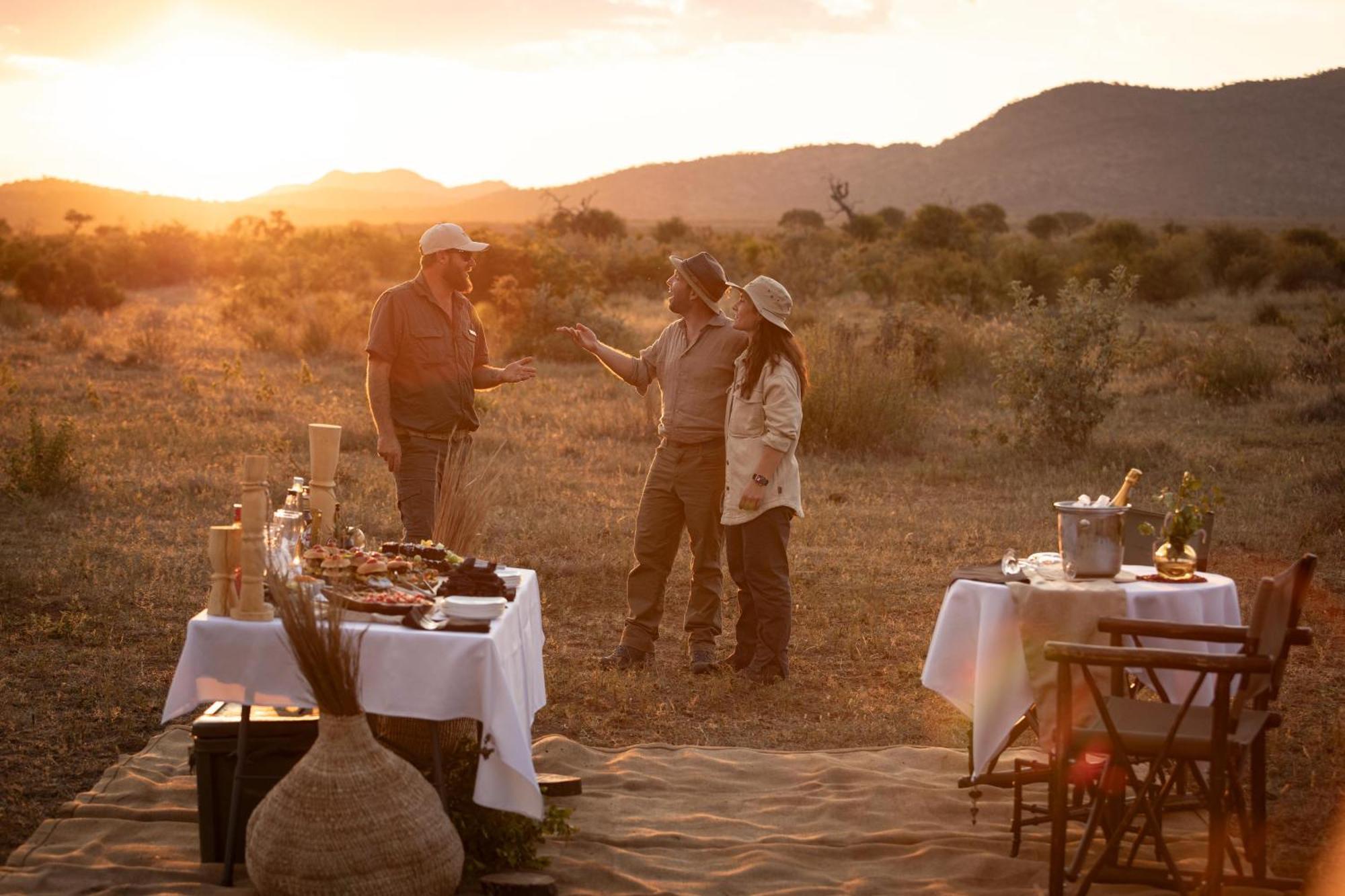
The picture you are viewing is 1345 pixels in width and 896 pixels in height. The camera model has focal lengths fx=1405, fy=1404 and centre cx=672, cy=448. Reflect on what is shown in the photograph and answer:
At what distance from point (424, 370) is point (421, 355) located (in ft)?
0.24

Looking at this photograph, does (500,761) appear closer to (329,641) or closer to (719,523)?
(329,641)

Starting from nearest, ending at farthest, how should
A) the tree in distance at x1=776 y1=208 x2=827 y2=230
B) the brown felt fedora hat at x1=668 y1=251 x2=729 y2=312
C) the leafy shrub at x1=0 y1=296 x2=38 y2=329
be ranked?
the brown felt fedora hat at x1=668 y1=251 x2=729 y2=312 < the leafy shrub at x1=0 y1=296 x2=38 y2=329 < the tree in distance at x1=776 y1=208 x2=827 y2=230

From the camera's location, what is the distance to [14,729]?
581 centimetres

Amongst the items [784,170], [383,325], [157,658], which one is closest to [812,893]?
[383,325]

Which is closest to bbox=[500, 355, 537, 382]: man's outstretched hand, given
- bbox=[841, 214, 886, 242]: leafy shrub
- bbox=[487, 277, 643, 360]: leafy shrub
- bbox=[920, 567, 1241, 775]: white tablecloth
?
bbox=[920, 567, 1241, 775]: white tablecloth

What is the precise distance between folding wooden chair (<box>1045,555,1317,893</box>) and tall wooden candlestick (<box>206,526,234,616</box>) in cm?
250

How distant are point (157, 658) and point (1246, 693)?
5028 mm

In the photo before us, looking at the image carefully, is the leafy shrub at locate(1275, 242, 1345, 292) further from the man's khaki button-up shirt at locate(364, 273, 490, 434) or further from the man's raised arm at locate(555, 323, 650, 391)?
the man's khaki button-up shirt at locate(364, 273, 490, 434)

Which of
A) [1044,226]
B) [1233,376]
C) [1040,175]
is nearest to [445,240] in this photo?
[1233,376]

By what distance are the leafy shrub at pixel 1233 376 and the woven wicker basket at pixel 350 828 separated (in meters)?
13.4

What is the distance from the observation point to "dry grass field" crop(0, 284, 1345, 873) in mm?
6180

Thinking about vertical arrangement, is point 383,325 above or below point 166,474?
above

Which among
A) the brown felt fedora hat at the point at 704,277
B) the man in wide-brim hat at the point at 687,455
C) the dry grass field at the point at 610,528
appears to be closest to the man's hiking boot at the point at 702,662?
the man in wide-brim hat at the point at 687,455

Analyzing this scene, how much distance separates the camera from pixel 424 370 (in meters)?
6.50
